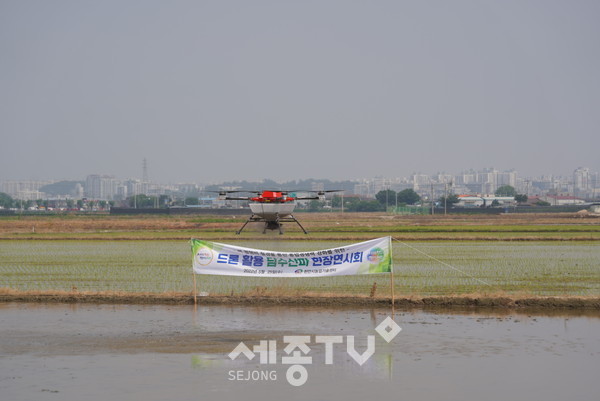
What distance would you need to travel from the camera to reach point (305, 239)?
46594 millimetres

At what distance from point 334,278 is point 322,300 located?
5.90 metres

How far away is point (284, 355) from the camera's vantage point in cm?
1527

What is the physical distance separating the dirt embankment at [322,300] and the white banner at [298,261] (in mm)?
814

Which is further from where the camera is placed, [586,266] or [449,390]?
[586,266]

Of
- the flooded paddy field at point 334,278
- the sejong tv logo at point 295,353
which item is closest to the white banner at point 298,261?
the flooded paddy field at point 334,278

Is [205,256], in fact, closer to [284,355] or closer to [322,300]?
[322,300]

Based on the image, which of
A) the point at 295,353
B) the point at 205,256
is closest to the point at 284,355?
the point at 295,353

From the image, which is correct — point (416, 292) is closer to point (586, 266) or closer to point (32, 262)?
point (586, 266)

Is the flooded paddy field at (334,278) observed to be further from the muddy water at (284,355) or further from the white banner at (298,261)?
the muddy water at (284,355)

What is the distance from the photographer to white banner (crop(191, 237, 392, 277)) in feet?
67.8

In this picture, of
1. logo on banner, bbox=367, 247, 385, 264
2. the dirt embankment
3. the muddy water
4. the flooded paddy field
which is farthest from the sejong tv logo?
the flooded paddy field

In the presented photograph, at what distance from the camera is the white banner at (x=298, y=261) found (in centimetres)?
2067

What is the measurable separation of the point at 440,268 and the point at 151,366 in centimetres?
1681

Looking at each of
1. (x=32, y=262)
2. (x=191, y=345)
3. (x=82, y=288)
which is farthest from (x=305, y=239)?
(x=191, y=345)
